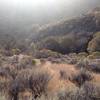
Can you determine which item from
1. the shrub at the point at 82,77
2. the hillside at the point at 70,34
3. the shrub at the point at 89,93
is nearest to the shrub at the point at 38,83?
the shrub at the point at 89,93

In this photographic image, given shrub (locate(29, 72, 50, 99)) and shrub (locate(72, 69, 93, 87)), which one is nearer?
shrub (locate(29, 72, 50, 99))

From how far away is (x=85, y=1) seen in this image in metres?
109

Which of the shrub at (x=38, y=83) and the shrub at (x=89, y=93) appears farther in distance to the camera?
the shrub at (x=38, y=83)

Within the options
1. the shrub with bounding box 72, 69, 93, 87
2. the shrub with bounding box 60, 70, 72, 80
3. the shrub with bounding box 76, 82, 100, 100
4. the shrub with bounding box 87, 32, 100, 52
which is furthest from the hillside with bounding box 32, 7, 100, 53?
the shrub with bounding box 76, 82, 100, 100

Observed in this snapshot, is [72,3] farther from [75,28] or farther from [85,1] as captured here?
[75,28]

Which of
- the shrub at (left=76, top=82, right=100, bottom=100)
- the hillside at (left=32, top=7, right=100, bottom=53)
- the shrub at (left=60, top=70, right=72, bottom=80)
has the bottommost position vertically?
the shrub at (left=76, top=82, right=100, bottom=100)

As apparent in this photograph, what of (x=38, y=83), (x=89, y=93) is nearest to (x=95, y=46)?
(x=38, y=83)

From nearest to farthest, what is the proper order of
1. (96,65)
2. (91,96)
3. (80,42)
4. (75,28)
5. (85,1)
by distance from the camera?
1. (91,96)
2. (96,65)
3. (80,42)
4. (75,28)
5. (85,1)

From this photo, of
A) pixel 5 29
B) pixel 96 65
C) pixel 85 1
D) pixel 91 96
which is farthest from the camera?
pixel 85 1

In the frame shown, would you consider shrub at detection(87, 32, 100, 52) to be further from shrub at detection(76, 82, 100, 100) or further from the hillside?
shrub at detection(76, 82, 100, 100)

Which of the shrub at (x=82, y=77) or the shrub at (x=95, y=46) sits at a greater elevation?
the shrub at (x=95, y=46)

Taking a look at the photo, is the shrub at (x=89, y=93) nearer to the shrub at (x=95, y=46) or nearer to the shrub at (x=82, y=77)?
the shrub at (x=82, y=77)

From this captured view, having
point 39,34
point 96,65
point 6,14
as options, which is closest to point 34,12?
point 6,14

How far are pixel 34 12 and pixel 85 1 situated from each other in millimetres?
20112
